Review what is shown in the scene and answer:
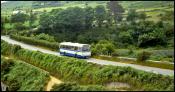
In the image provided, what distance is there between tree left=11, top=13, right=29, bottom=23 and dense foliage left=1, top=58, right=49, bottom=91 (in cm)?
4857

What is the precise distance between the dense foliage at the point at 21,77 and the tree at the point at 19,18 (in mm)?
48574

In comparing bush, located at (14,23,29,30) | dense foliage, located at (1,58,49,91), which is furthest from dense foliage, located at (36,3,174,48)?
dense foliage, located at (1,58,49,91)

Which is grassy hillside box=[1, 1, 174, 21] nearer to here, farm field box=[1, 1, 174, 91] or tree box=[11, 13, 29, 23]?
farm field box=[1, 1, 174, 91]

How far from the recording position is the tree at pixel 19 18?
96312 millimetres

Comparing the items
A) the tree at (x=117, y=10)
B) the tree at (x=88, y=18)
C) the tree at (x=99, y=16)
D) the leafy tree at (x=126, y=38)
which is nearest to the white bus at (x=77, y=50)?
the leafy tree at (x=126, y=38)

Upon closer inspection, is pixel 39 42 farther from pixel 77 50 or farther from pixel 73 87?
pixel 73 87

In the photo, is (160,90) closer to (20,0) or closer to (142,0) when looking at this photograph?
(142,0)

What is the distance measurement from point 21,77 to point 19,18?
56.4 meters

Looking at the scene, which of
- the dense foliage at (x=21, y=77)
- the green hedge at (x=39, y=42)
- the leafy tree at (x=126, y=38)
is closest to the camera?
the dense foliage at (x=21, y=77)

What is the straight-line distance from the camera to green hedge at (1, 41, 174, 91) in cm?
3186

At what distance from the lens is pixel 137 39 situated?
76750 mm

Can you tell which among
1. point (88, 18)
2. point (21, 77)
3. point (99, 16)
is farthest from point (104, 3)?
point (21, 77)

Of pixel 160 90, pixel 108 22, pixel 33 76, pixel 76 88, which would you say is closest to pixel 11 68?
pixel 33 76

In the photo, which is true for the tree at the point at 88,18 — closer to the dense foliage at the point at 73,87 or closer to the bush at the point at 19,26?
the bush at the point at 19,26
